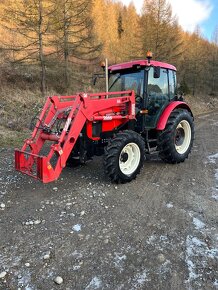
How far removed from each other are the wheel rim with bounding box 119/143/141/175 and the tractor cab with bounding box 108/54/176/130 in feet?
2.96

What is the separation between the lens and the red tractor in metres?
4.82

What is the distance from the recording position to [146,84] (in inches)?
236

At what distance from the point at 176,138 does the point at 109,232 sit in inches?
154

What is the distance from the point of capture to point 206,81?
102ft

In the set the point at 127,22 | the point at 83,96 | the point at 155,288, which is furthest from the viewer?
the point at 127,22

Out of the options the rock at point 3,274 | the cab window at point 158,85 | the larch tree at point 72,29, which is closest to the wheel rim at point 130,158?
the cab window at point 158,85

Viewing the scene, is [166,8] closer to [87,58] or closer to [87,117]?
[87,58]

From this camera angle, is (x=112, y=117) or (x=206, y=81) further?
(x=206, y=81)

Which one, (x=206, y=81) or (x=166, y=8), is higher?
(x=166, y=8)

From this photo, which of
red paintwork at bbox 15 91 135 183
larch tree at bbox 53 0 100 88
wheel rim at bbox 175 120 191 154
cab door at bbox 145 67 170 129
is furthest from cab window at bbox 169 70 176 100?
larch tree at bbox 53 0 100 88

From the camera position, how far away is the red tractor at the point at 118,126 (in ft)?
15.8

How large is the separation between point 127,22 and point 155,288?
42.0 m

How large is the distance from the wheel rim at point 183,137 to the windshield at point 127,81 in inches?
62.0

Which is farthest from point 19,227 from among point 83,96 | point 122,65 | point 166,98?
point 166,98
